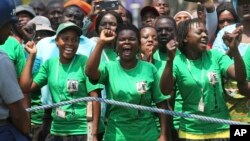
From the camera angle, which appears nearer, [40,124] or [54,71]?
[54,71]

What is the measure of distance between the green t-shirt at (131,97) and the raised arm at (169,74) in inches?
6.8

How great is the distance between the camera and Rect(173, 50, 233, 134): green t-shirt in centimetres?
731

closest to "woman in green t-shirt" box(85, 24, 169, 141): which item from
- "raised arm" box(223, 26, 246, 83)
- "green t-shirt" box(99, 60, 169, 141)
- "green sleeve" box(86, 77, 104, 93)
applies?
"green t-shirt" box(99, 60, 169, 141)

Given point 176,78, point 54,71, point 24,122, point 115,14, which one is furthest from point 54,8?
point 24,122

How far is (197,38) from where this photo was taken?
7547mm

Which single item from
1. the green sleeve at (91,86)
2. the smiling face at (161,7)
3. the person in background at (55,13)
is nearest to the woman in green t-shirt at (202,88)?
the green sleeve at (91,86)

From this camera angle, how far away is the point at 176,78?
7430mm

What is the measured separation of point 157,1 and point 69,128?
3077mm

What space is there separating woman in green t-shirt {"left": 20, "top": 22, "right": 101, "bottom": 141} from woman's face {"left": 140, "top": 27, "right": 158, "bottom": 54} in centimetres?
83

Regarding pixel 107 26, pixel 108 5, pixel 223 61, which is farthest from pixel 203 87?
pixel 108 5

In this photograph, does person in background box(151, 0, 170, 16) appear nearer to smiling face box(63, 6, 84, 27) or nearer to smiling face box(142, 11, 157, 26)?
smiling face box(142, 11, 157, 26)

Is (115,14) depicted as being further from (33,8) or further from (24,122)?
(24,122)

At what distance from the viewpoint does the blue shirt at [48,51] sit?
8.47 m

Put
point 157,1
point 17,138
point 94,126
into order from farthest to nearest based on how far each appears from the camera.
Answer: point 157,1 → point 94,126 → point 17,138
